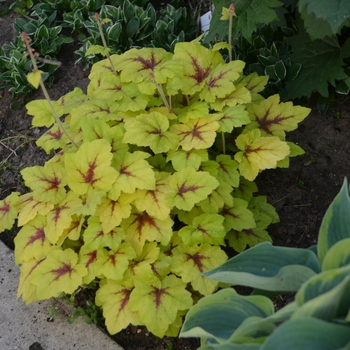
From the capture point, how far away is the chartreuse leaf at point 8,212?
2.18 m

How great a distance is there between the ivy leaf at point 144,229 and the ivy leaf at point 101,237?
7 centimetres

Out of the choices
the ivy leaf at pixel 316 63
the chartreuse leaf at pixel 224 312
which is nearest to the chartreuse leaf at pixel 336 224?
the chartreuse leaf at pixel 224 312

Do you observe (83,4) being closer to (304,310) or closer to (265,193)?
(265,193)

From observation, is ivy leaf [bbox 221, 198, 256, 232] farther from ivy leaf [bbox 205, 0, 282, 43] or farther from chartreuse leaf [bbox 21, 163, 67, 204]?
ivy leaf [bbox 205, 0, 282, 43]

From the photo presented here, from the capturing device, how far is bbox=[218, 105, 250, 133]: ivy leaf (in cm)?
205

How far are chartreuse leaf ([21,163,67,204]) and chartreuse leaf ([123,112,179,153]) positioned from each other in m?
0.35

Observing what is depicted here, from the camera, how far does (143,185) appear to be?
194 cm

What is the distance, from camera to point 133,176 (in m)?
1.98

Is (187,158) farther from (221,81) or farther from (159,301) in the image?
(159,301)

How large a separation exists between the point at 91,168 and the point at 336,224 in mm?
1051

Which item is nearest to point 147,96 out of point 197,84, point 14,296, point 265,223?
point 197,84

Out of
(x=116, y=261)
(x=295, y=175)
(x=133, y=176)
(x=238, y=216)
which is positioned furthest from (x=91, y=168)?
(x=295, y=175)

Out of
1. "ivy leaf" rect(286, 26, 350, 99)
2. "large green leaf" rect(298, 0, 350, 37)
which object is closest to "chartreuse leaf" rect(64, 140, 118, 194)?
"large green leaf" rect(298, 0, 350, 37)

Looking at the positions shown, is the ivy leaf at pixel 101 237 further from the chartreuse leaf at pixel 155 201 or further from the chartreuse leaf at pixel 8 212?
the chartreuse leaf at pixel 8 212
